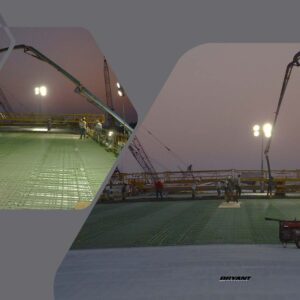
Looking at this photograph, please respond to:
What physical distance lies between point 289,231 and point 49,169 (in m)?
1.17

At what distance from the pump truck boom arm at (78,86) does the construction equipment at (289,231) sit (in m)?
0.91

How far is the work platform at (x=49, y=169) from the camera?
302cm

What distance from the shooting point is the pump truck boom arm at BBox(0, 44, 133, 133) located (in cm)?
303

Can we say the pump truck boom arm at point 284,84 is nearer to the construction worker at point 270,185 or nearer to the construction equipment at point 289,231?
the construction worker at point 270,185

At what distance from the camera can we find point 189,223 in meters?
3.43

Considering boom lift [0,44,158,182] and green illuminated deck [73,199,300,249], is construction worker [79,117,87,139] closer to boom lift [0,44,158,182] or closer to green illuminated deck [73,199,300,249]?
boom lift [0,44,158,182]

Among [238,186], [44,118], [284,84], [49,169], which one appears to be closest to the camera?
[44,118]

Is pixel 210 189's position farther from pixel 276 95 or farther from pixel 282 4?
pixel 282 4

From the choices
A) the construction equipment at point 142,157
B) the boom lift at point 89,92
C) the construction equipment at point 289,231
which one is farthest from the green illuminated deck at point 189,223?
the boom lift at point 89,92

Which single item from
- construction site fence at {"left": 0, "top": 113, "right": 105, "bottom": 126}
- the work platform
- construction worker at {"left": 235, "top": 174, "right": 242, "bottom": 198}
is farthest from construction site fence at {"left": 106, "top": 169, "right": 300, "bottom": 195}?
construction site fence at {"left": 0, "top": 113, "right": 105, "bottom": 126}

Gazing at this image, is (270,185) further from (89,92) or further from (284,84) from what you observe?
(89,92)

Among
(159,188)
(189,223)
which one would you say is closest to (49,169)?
(159,188)

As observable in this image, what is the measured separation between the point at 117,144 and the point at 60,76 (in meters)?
0.40

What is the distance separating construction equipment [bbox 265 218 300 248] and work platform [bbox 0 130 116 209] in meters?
0.92
